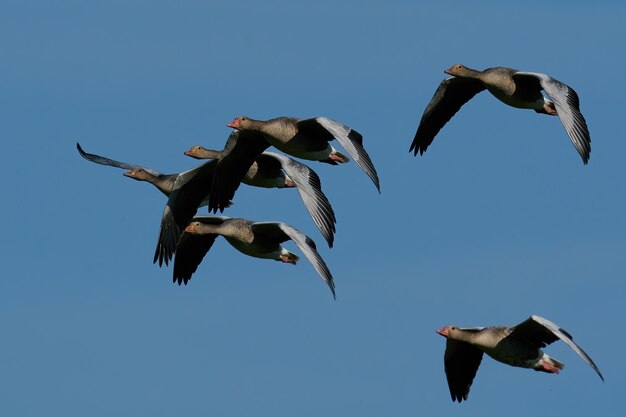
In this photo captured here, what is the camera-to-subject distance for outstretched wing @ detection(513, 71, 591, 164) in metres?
26.7

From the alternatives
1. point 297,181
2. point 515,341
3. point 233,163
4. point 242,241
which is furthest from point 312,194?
point 515,341

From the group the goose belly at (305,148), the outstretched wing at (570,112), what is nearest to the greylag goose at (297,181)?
the goose belly at (305,148)

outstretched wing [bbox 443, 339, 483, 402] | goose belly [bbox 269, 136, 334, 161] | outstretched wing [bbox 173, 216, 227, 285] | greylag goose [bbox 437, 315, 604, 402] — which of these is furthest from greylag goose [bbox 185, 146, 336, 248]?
outstretched wing [bbox 443, 339, 483, 402]

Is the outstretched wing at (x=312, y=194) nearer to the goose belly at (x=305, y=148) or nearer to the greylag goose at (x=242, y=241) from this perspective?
the goose belly at (x=305, y=148)

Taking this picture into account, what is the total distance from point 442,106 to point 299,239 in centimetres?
560

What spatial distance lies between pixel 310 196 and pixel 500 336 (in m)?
4.06

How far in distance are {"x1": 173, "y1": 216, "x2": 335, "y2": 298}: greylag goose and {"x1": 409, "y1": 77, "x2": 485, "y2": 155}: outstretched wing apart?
4087 millimetres

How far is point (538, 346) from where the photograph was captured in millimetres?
25781

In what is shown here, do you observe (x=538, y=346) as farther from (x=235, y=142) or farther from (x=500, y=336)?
(x=235, y=142)

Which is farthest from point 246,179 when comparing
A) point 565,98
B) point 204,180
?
point 565,98

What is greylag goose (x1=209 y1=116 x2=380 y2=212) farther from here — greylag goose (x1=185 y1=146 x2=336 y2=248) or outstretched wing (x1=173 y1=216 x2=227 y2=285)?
outstretched wing (x1=173 y1=216 x2=227 y2=285)

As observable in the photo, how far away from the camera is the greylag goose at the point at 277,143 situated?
26.3 metres

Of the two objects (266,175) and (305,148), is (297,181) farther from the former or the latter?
(266,175)

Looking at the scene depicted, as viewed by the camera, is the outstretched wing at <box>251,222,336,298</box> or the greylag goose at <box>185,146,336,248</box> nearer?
the outstretched wing at <box>251,222,336,298</box>
